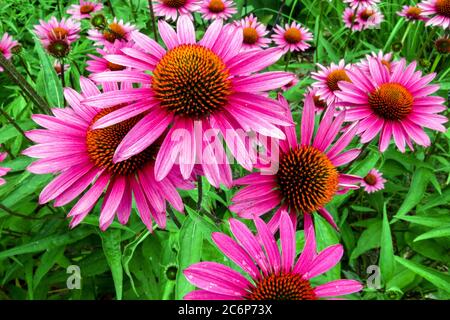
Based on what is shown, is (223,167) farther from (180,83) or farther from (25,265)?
(25,265)

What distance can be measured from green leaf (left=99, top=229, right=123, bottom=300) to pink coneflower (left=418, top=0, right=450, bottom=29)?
6.53ft

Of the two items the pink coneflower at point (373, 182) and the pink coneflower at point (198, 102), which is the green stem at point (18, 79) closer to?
the pink coneflower at point (198, 102)

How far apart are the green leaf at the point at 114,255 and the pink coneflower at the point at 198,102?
0.44 meters

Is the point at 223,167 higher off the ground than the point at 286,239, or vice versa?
the point at 223,167

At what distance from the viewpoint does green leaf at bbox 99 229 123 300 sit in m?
1.11

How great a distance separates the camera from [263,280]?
0.84 meters

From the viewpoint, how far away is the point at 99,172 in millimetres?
950

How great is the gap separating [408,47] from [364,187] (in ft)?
5.41

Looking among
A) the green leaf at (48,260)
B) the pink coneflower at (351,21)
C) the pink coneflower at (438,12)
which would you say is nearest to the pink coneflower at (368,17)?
the pink coneflower at (351,21)

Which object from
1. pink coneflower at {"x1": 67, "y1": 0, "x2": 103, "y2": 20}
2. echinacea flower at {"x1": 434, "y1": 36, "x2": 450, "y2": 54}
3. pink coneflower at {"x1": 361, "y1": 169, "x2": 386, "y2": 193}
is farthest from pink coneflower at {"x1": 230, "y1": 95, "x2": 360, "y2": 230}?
pink coneflower at {"x1": 67, "y1": 0, "x2": 103, "y2": 20}

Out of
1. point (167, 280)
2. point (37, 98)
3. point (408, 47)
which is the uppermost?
point (408, 47)

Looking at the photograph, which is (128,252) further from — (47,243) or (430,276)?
(430,276)

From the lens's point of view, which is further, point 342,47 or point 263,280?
point 342,47
